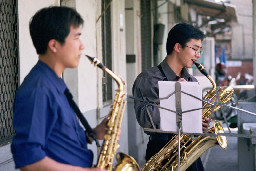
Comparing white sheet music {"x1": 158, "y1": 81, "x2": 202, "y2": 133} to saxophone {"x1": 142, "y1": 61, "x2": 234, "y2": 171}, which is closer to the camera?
white sheet music {"x1": 158, "y1": 81, "x2": 202, "y2": 133}

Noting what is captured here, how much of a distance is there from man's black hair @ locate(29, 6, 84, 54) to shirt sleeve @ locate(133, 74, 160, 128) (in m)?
1.37

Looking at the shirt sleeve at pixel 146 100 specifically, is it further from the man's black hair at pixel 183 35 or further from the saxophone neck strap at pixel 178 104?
the man's black hair at pixel 183 35

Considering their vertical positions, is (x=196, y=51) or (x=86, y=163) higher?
(x=196, y=51)

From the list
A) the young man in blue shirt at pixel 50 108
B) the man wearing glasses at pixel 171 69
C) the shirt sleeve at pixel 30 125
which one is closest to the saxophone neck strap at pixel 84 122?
the young man in blue shirt at pixel 50 108

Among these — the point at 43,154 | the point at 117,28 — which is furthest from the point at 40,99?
the point at 117,28

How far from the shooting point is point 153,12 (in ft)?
35.7

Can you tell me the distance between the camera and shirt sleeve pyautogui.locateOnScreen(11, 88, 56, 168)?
1938mm

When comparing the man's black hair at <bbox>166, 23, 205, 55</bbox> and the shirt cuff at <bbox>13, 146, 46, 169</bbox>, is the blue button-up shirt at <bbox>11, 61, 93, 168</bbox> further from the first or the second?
the man's black hair at <bbox>166, 23, 205, 55</bbox>

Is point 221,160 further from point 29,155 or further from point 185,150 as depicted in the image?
point 29,155

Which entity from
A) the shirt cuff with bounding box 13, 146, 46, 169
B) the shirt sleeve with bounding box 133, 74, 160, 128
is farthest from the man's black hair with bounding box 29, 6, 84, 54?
the shirt sleeve with bounding box 133, 74, 160, 128

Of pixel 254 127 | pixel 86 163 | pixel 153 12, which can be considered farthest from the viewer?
pixel 153 12

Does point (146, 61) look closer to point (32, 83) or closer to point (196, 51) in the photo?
point (196, 51)

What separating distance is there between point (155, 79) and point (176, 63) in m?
0.24

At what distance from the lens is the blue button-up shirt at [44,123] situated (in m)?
1.95
